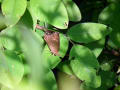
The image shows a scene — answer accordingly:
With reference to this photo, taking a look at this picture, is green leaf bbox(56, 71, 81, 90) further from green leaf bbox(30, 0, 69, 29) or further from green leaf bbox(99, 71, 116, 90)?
green leaf bbox(30, 0, 69, 29)

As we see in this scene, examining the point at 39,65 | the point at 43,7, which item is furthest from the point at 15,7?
the point at 39,65

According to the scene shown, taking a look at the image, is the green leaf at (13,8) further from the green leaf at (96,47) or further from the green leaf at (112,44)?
the green leaf at (112,44)

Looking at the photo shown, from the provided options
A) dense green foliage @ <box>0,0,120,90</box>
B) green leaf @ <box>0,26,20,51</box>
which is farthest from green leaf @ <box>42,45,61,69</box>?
green leaf @ <box>0,26,20,51</box>

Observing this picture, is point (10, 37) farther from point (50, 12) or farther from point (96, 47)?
point (96, 47)

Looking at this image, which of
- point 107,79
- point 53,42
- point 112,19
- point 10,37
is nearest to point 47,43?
point 53,42

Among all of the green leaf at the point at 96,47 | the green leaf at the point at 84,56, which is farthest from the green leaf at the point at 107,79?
the green leaf at the point at 84,56

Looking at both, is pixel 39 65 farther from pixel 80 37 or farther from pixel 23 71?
pixel 80 37

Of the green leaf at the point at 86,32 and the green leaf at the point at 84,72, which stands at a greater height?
the green leaf at the point at 86,32
